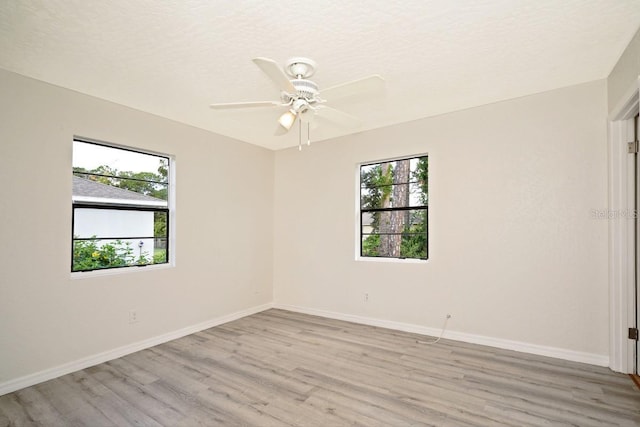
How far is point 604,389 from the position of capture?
8.03ft

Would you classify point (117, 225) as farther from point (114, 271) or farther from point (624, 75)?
point (624, 75)

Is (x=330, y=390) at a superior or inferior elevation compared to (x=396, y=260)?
inferior

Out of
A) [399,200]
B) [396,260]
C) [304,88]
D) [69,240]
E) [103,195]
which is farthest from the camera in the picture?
A: [399,200]

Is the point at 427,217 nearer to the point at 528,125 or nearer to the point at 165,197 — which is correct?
the point at 528,125

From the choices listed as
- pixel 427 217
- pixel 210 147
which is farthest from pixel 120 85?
pixel 427 217

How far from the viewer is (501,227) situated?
334cm

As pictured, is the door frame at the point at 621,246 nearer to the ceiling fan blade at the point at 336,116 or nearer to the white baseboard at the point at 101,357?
the ceiling fan blade at the point at 336,116

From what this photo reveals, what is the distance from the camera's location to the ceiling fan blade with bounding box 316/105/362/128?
244 centimetres

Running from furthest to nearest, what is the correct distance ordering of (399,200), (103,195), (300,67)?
1. (399,200)
2. (103,195)
3. (300,67)

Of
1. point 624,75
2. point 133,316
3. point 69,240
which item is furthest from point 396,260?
point 69,240

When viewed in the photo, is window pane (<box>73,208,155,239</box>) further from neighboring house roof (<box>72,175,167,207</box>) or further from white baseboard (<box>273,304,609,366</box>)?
white baseboard (<box>273,304,609,366</box>)

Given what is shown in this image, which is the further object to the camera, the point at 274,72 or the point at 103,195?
the point at 103,195

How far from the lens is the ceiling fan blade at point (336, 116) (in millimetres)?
2443

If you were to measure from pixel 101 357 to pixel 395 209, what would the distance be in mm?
3556
